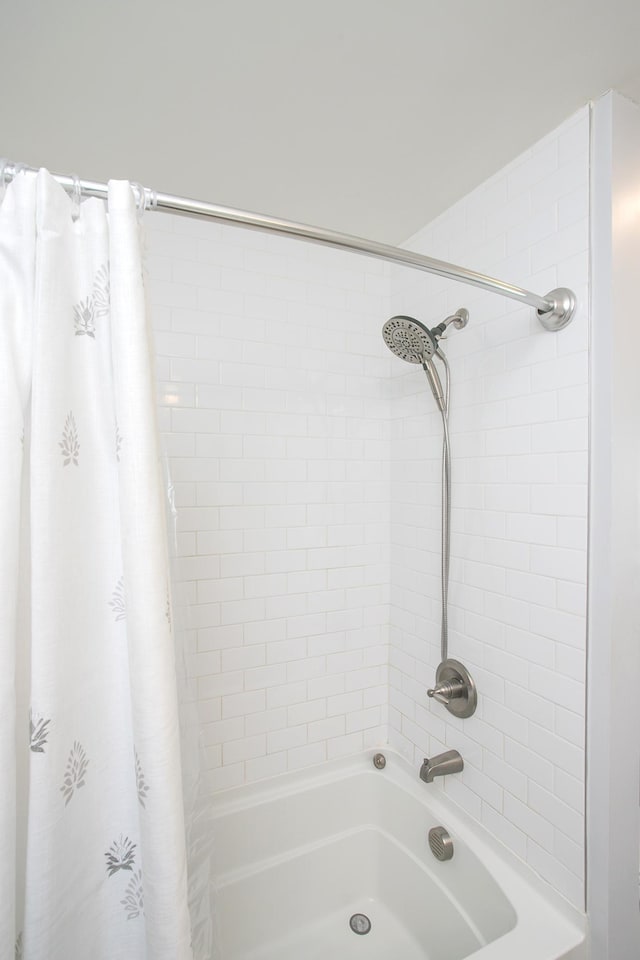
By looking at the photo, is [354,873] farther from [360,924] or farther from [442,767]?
[442,767]

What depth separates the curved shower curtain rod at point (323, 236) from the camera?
0.70 m

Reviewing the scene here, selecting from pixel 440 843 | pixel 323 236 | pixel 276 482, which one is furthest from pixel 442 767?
pixel 323 236

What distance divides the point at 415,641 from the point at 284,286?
58.2 inches

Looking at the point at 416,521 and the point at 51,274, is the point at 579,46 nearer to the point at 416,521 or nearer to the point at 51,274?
the point at 51,274

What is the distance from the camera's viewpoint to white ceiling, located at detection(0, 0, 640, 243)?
0.88m

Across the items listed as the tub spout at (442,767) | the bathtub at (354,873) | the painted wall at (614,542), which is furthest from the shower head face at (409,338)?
the bathtub at (354,873)

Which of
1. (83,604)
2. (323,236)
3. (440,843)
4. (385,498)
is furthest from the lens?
(385,498)

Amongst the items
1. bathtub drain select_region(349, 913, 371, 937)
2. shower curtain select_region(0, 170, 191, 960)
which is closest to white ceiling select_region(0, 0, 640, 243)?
shower curtain select_region(0, 170, 191, 960)

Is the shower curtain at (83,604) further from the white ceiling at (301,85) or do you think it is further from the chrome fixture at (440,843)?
the chrome fixture at (440,843)

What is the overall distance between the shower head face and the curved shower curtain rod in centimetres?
19

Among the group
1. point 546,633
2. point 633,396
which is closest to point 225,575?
point 546,633

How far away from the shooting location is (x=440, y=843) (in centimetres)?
137

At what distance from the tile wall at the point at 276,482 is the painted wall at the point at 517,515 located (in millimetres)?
245

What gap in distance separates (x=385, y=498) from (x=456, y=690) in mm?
770
